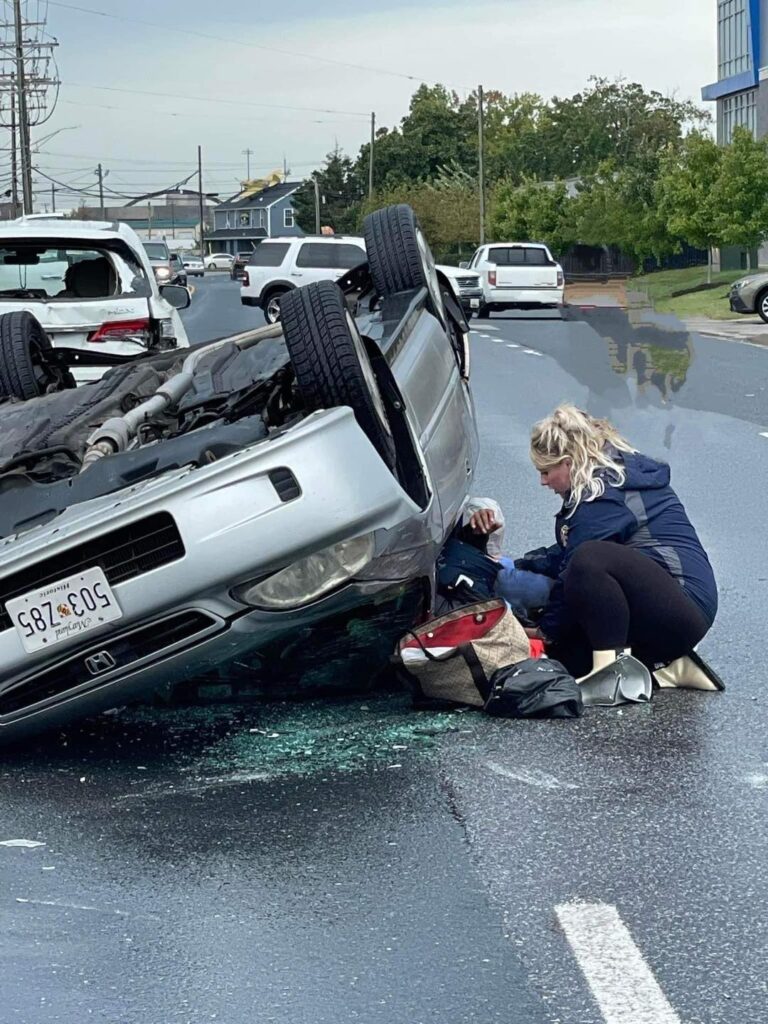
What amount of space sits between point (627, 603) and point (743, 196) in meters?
40.0

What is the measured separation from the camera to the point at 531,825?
4820 millimetres

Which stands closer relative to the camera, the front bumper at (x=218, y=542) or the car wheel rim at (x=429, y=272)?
the front bumper at (x=218, y=542)

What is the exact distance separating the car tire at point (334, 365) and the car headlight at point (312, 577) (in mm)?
376

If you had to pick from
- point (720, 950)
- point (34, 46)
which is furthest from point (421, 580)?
point (34, 46)

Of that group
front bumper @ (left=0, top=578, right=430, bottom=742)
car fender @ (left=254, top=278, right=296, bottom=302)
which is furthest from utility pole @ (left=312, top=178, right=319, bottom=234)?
front bumper @ (left=0, top=578, right=430, bottom=742)

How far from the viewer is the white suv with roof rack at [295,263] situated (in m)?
→ 38.1

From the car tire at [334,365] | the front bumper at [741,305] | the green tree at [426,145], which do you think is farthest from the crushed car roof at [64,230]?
the green tree at [426,145]

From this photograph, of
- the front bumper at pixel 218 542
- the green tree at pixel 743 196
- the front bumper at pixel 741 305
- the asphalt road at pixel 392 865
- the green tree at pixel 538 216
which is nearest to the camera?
the asphalt road at pixel 392 865

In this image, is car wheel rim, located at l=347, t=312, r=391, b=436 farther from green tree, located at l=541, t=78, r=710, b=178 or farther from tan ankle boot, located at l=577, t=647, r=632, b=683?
green tree, located at l=541, t=78, r=710, b=178

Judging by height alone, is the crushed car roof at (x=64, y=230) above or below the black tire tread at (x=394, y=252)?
above

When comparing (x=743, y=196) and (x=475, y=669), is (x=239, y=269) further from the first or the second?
(x=475, y=669)

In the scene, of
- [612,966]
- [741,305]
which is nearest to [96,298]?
[612,966]

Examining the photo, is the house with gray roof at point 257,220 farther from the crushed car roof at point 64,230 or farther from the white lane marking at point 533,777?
the white lane marking at point 533,777

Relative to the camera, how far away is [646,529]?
6.31m
